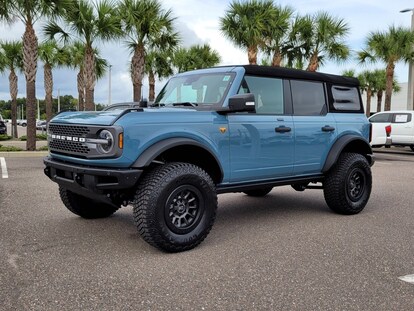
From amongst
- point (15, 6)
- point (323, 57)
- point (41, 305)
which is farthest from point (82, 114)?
point (323, 57)

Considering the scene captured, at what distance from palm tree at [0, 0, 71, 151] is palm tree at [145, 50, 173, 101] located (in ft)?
40.8

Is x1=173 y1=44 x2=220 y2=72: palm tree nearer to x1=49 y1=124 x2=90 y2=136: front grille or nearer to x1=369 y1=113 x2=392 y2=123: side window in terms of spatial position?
x1=369 y1=113 x2=392 y2=123: side window

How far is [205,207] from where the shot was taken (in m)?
4.51

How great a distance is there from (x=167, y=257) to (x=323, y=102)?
10.6 feet

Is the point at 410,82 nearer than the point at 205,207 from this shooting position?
No

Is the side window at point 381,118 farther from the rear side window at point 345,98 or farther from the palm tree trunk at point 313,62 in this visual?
the rear side window at point 345,98

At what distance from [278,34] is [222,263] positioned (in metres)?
19.2

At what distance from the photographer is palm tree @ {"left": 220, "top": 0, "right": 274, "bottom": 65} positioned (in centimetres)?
2078

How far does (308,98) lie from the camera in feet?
19.2

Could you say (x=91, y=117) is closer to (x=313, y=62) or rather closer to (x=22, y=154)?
(x=22, y=154)

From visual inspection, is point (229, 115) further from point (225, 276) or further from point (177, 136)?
point (225, 276)

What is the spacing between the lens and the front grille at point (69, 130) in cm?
431

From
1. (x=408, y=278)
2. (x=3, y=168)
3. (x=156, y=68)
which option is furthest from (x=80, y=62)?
(x=408, y=278)

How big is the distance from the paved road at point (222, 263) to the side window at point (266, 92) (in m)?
1.47
